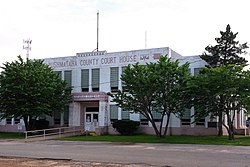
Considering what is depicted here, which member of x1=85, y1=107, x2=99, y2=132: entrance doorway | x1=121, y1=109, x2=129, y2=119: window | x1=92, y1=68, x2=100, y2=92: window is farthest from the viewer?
x1=92, y1=68, x2=100, y2=92: window

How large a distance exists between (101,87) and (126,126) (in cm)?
582

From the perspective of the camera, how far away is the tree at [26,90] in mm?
36719

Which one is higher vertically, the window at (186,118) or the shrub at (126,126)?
the window at (186,118)

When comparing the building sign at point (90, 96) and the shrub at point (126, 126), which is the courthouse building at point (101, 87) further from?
the shrub at point (126, 126)

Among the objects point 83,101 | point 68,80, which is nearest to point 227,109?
point 83,101

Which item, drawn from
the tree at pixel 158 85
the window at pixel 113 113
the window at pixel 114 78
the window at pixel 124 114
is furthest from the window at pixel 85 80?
the tree at pixel 158 85

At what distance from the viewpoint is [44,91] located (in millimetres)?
37750

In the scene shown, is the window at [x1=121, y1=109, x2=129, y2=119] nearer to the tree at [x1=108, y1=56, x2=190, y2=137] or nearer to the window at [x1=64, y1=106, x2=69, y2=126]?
the window at [x1=64, y1=106, x2=69, y2=126]

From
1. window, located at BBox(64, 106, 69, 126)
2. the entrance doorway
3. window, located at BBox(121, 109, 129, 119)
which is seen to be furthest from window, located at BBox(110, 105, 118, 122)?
window, located at BBox(64, 106, 69, 126)

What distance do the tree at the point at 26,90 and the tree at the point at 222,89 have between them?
48.3 ft

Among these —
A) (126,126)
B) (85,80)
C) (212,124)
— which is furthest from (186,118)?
(85,80)

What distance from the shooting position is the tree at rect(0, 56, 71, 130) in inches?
1446

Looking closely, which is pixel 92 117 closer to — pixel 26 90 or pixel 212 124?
pixel 26 90

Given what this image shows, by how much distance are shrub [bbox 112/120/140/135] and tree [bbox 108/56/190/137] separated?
5213mm
